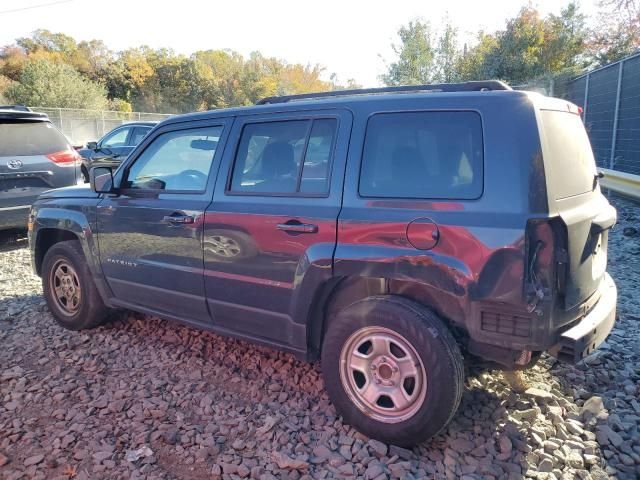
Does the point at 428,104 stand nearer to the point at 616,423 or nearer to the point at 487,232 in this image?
the point at 487,232

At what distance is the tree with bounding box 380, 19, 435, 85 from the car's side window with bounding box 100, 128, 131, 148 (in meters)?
12.9

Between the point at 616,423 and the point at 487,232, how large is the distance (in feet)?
4.99

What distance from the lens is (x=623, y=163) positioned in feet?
29.0

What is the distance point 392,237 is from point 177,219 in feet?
5.31

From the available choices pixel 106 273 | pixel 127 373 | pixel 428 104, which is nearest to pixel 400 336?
pixel 428 104

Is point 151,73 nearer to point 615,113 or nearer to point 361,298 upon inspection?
point 615,113

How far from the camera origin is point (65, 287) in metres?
4.59

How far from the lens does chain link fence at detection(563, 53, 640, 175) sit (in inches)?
326

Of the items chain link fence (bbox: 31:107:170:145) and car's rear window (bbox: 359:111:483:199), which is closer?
car's rear window (bbox: 359:111:483:199)

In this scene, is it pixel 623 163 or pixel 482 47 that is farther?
pixel 482 47

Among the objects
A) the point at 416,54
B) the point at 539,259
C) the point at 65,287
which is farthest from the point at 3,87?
the point at 539,259

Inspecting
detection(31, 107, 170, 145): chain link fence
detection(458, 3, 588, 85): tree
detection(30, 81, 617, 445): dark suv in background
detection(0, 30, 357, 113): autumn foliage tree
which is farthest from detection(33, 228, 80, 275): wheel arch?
detection(0, 30, 357, 113): autumn foliage tree

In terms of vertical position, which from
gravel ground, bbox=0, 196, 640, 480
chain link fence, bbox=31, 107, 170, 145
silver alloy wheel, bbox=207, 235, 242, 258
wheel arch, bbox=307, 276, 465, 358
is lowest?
gravel ground, bbox=0, 196, 640, 480

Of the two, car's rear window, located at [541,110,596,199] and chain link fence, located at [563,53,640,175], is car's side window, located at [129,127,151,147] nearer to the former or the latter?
chain link fence, located at [563,53,640,175]
